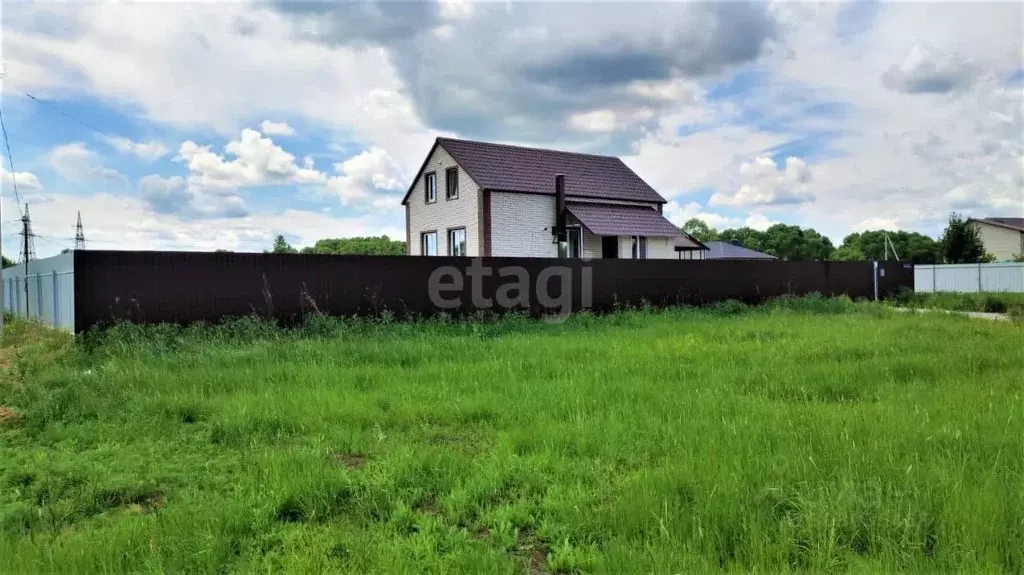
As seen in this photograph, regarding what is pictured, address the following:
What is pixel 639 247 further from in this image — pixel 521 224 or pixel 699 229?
pixel 699 229

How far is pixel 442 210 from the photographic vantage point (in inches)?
883

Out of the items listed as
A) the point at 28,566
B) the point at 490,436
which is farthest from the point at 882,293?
the point at 28,566

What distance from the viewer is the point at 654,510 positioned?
109 inches

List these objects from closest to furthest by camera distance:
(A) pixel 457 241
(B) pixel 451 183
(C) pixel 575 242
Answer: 1. (C) pixel 575 242
2. (A) pixel 457 241
3. (B) pixel 451 183

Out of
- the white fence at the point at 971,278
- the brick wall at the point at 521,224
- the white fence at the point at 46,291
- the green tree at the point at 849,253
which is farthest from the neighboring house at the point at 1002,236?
the white fence at the point at 46,291

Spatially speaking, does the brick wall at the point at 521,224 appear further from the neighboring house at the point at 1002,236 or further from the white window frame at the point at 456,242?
the neighboring house at the point at 1002,236

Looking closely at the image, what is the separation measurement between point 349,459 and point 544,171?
19949mm

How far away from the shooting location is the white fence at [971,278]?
25.0m

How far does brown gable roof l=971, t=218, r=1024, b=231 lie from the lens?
143ft

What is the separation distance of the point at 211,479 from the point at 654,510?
2.67 m

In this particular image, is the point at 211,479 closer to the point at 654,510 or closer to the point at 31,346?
the point at 654,510

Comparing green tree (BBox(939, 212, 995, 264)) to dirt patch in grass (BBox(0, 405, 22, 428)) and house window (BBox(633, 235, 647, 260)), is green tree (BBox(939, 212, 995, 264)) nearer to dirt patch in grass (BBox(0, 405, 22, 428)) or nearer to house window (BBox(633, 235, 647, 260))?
house window (BBox(633, 235, 647, 260))

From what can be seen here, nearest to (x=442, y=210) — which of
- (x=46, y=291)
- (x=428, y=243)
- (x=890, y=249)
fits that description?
→ (x=428, y=243)

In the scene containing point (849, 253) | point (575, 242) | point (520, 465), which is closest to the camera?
point (520, 465)
